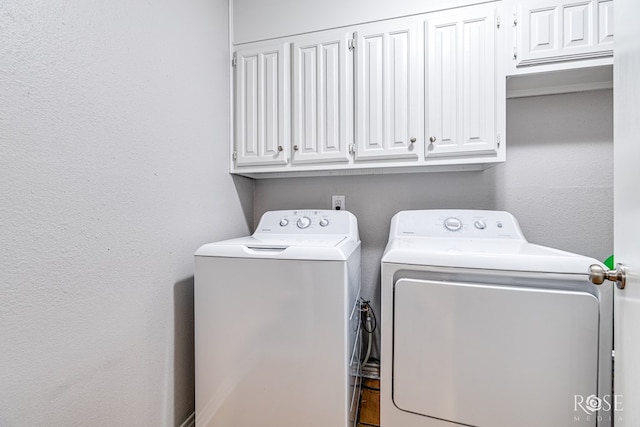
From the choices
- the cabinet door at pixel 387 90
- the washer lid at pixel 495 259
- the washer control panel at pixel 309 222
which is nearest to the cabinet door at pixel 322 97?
the cabinet door at pixel 387 90

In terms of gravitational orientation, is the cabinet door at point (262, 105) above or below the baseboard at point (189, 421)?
above

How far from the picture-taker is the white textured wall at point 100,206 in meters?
0.73

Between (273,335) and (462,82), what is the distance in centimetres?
149

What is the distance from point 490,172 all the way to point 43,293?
2.08m

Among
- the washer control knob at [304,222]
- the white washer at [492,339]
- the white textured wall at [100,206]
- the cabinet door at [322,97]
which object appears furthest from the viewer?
the washer control knob at [304,222]

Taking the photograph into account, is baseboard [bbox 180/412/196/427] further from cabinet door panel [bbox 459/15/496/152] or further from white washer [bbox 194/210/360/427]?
cabinet door panel [bbox 459/15/496/152]

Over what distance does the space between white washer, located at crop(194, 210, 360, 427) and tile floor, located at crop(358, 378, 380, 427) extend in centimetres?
34

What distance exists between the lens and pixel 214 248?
1.20m

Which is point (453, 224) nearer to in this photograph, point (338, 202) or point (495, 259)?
point (495, 259)

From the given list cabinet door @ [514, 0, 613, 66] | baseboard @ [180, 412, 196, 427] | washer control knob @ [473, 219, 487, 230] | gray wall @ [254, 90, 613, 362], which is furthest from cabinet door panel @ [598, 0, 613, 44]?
baseboard @ [180, 412, 196, 427]

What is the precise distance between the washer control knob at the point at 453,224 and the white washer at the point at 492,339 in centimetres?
43

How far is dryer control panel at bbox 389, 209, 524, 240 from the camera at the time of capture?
4.58 feet

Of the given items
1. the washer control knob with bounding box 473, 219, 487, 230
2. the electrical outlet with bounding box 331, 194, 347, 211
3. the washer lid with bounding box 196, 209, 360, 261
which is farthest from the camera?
the electrical outlet with bounding box 331, 194, 347, 211

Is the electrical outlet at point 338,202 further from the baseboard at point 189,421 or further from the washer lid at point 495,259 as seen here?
the baseboard at point 189,421
